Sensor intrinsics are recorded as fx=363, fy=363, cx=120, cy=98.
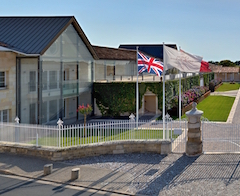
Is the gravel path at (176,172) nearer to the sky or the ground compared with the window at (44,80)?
nearer to the ground

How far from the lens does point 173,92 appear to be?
3133cm

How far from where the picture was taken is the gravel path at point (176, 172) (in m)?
11.6

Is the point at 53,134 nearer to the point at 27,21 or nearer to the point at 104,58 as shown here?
the point at 27,21

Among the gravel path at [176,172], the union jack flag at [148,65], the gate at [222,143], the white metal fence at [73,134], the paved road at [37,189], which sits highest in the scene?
the union jack flag at [148,65]

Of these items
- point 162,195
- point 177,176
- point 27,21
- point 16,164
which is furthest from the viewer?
point 27,21

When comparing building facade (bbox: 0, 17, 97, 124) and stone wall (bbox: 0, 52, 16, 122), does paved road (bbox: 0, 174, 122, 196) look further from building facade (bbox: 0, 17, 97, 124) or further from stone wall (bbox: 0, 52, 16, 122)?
building facade (bbox: 0, 17, 97, 124)

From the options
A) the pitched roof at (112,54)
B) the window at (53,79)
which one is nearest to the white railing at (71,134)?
the window at (53,79)

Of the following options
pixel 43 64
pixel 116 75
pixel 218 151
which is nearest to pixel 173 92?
pixel 116 75

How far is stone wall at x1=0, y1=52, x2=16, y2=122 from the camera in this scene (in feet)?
71.8

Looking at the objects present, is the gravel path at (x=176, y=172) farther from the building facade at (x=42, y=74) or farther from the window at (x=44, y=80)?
the window at (x=44, y=80)

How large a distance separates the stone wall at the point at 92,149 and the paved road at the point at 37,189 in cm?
226

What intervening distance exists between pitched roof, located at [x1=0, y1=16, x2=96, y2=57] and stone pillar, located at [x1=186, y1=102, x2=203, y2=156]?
11508 millimetres

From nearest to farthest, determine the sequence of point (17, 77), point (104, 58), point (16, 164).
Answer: point (16, 164)
point (17, 77)
point (104, 58)

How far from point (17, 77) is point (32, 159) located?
30.7ft
